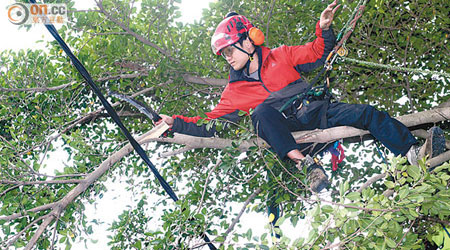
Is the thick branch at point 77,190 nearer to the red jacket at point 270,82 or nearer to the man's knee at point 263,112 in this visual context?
the red jacket at point 270,82

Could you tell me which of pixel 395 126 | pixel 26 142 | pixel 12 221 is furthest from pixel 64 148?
pixel 395 126

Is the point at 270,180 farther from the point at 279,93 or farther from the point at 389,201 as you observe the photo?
the point at 389,201

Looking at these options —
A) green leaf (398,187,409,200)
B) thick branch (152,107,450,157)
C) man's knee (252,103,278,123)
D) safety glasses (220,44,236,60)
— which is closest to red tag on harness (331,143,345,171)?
thick branch (152,107,450,157)

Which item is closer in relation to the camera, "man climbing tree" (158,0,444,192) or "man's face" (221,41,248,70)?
"man climbing tree" (158,0,444,192)

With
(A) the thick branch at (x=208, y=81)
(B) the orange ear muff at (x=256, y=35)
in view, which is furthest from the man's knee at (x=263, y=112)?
(A) the thick branch at (x=208, y=81)

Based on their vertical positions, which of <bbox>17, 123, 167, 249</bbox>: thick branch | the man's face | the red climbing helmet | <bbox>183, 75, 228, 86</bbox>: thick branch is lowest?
<bbox>17, 123, 167, 249</bbox>: thick branch

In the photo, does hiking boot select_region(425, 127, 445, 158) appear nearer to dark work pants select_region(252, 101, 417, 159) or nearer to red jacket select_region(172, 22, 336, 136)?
dark work pants select_region(252, 101, 417, 159)

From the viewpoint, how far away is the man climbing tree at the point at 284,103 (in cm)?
379

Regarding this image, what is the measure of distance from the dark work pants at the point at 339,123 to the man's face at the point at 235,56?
1.98 ft

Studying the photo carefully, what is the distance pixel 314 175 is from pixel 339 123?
2.02 feet

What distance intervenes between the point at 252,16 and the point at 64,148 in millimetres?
3584

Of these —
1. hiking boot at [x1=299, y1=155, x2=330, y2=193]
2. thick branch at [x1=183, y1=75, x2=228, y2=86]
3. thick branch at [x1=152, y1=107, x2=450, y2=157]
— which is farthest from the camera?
thick branch at [x1=183, y1=75, x2=228, y2=86]

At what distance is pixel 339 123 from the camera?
401cm

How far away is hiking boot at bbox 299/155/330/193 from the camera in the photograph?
12.3 feet
